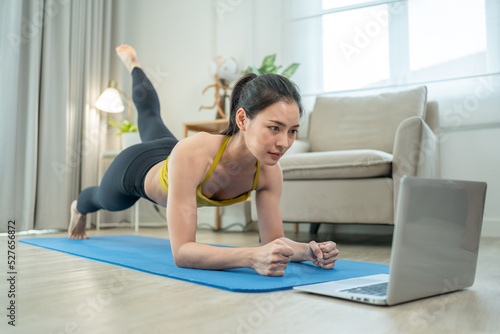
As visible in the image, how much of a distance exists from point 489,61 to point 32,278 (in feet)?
8.12

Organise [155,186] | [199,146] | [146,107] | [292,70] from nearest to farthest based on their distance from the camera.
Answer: [199,146] → [155,186] → [146,107] → [292,70]

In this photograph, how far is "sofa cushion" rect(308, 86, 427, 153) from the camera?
2480 mm

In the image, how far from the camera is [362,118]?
2594mm

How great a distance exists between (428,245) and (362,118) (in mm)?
1824

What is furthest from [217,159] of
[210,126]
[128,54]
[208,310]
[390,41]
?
[390,41]

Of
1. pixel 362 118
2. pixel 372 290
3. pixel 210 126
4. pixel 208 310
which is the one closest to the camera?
pixel 208 310

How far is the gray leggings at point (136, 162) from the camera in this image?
68.2 inches

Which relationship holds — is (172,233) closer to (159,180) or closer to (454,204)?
(159,180)

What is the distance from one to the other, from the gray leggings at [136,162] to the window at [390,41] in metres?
1.32

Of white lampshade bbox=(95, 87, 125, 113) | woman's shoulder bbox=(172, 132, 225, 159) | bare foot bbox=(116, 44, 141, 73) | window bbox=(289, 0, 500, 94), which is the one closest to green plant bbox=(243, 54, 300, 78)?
window bbox=(289, 0, 500, 94)

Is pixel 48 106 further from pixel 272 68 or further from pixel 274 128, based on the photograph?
pixel 274 128

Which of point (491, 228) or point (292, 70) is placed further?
point (292, 70)

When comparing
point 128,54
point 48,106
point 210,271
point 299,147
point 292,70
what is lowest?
point 210,271

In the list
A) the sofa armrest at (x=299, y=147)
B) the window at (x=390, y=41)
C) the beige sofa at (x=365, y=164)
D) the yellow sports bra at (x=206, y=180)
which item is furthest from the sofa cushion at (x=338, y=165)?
the window at (x=390, y=41)
